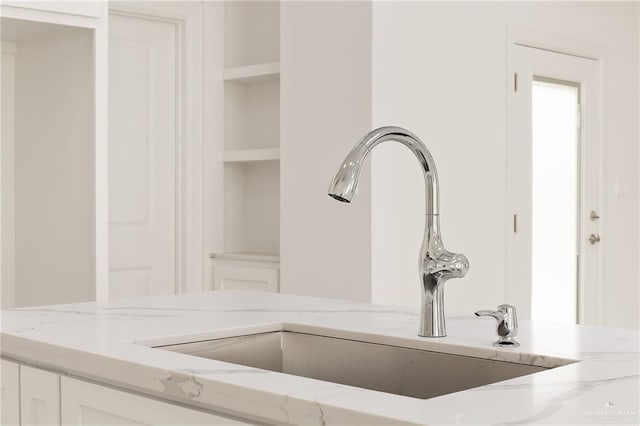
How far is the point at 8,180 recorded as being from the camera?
369 cm

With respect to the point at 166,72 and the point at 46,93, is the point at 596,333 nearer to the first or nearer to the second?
the point at 46,93

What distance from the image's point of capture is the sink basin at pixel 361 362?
146 cm

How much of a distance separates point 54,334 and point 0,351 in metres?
0.13

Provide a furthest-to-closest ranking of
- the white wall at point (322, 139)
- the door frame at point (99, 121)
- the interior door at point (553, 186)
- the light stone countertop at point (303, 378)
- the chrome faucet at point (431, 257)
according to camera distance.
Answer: the interior door at point (553, 186) < the white wall at point (322, 139) < the door frame at point (99, 121) < the chrome faucet at point (431, 257) < the light stone countertop at point (303, 378)

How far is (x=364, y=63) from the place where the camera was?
3652 millimetres

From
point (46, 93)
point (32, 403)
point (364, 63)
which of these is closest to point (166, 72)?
point (46, 93)

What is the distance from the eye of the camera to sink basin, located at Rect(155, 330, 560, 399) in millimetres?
1465

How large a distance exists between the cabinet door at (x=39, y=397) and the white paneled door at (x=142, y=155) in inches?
100

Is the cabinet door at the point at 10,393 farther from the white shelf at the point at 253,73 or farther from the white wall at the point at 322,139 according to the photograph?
the white shelf at the point at 253,73

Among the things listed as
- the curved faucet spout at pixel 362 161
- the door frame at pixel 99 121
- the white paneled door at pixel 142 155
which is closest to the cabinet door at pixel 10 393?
the curved faucet spout at pixel 362 161

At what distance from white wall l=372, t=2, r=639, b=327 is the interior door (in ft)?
0.39

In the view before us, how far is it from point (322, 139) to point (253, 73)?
648 mm

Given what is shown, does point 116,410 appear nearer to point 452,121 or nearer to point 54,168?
point 54,168

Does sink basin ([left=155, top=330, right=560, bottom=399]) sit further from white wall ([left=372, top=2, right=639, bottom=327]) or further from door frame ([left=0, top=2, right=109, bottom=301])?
white wall ([left=372, top=2, right=639, bottom=327])
